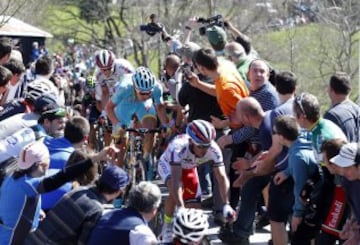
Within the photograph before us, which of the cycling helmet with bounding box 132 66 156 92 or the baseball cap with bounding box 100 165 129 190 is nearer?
the baseball cap with bounding box 100 165 129 190

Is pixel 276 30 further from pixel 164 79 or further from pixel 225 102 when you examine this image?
pixel 225 102

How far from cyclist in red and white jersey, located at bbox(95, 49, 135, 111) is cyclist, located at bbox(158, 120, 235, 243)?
3478 millimetres

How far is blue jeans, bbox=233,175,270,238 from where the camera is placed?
9008 mm

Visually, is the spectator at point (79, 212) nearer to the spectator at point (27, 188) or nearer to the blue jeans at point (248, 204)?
the spectator at point (27, 188)

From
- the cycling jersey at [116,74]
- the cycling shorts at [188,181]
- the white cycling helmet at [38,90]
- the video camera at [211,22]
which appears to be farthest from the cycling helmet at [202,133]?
the video camera at [211,22]

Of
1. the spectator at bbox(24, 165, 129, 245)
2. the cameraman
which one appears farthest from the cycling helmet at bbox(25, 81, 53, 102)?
the cameraman

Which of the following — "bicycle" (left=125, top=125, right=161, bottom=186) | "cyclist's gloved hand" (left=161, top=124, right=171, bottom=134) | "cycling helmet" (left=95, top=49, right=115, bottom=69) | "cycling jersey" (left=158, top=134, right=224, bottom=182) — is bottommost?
"bicycle" (left=125, top=125, right=161, bottom=186)

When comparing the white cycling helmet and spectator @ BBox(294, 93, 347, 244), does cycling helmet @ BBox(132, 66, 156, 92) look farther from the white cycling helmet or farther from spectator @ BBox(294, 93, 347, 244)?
spectator @ BBox(294, 93, 347, 244)

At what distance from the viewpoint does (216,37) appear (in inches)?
436

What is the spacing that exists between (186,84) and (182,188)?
2165 millimetres

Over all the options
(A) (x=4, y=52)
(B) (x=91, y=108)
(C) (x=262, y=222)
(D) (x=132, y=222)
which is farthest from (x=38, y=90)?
(B) (x=91, y=108)

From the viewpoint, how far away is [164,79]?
12773mm

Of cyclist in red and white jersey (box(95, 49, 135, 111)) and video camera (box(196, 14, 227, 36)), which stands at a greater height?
video camera (box(196, 14, 227, 36))

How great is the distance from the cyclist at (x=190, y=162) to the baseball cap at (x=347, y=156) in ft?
4.17
